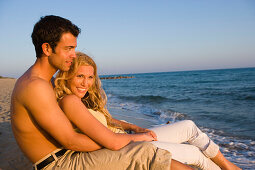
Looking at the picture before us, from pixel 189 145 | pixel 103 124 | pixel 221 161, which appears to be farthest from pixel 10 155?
pixel 221 161

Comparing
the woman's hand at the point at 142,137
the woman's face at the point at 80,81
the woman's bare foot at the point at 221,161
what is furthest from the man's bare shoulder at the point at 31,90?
the woman's bare foot at the point at 221,161

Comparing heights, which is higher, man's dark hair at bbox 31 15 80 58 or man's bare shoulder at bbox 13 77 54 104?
man's dark hair at bbox 31 15 80 58

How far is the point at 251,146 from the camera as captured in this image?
16.1 ft

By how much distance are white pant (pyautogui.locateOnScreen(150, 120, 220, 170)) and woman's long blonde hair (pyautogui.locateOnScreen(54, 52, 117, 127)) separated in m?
0.83

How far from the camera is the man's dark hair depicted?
220 centimetres

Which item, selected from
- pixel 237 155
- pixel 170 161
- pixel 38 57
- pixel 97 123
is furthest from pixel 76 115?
pixel 237 155

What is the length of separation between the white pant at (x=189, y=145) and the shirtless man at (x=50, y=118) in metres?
0.46

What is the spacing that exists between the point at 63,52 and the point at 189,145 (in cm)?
198

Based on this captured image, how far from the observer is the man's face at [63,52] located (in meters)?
2.27

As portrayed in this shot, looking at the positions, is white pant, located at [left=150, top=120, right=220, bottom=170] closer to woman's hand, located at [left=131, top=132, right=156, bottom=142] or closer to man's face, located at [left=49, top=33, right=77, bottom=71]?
woman's hand, located at [left=131, top=132, right=156, bottom=142]

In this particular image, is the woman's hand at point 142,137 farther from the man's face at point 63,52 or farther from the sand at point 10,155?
the sand at point 10,155

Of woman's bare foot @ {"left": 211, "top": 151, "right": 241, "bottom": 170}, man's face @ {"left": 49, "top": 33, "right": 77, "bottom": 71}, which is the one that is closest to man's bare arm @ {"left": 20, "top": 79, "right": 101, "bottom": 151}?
man's face @ {"left": 49, "top": 33, "right": 77, "bottom": 71}

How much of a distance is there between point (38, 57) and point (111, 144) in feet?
4.15

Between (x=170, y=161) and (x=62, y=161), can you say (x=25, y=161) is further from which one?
(x=170, y=161)
